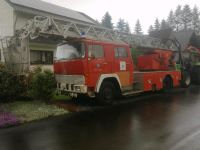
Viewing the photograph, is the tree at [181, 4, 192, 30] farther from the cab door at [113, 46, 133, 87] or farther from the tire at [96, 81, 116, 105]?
the tire at [96, 81, 116, 105]

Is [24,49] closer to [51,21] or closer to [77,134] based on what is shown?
[51,21]

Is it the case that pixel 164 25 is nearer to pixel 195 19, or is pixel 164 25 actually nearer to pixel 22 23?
pixel 195 19

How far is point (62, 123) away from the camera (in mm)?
7578

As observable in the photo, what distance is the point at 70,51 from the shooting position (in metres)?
10.0

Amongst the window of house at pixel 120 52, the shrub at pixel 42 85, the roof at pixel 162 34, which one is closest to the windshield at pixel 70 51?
the shrub at pixel 42 85

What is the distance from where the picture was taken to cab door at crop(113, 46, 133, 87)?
424 inches

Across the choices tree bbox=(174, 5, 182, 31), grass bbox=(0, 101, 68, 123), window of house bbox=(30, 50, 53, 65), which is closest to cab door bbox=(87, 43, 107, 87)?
grass bbox=(0, 101, 68, 123)

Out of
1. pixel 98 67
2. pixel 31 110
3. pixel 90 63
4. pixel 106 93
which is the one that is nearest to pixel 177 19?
pixel 106 93

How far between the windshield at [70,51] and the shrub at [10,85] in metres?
2.02

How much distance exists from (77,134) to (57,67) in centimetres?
498

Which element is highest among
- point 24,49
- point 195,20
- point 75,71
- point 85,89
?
point 195,20

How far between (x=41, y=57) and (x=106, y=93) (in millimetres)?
10312

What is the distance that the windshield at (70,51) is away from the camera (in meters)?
9.56

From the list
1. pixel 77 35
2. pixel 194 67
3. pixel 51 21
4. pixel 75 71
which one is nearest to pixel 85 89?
pixel 75 71
